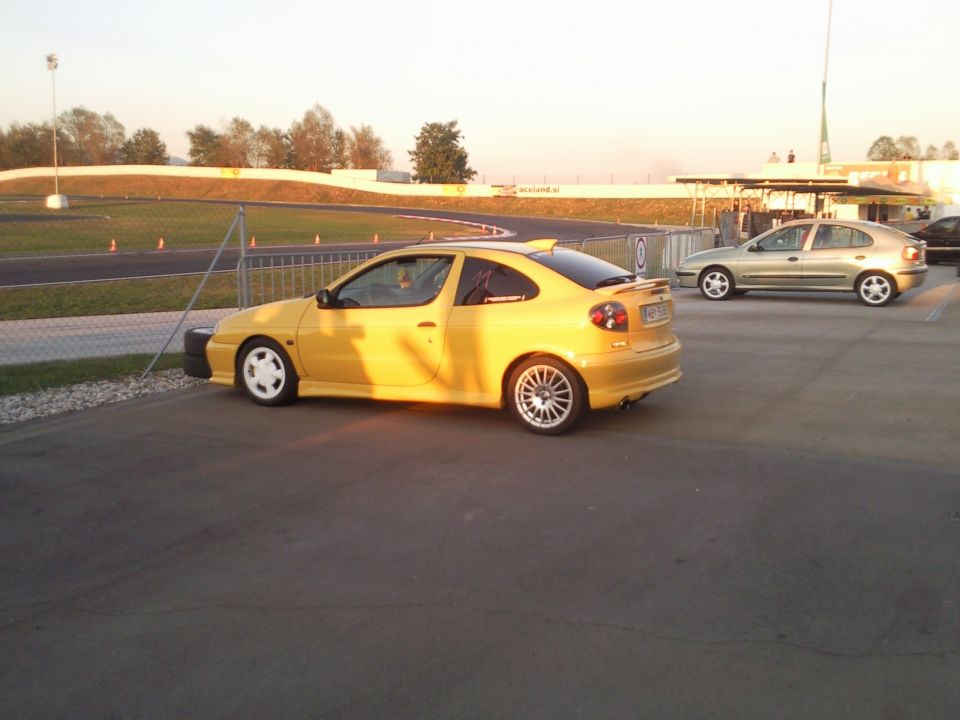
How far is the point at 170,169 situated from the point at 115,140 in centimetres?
3992

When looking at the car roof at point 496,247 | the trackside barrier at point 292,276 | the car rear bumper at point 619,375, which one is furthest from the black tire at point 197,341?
the car rear bumper at point 619,375

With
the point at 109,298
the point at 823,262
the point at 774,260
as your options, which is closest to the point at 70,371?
the point at 109,298

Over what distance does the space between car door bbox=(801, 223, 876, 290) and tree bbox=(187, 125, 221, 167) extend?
114810mm

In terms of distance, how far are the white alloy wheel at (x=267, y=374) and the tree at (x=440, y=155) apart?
10952cm

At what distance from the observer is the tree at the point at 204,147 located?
124062 mm

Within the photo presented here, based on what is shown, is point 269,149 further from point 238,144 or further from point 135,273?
point 135,273

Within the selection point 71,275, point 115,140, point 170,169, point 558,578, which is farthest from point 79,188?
point 558,578

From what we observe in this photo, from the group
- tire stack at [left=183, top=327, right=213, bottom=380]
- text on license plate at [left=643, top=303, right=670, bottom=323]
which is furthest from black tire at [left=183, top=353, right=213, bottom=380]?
text on license plate at [left=643, top=303, right=670, bottom=323]

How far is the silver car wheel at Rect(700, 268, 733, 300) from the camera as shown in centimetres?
1878

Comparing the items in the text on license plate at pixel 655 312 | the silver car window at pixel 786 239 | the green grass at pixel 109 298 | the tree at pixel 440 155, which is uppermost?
the tree at pixel 440 155

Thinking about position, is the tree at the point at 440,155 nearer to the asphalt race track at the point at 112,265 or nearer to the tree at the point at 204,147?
the tree at the point at 204,147

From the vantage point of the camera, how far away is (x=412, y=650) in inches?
160

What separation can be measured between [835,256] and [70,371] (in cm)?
1326

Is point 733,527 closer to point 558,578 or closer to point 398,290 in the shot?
point 558,578
